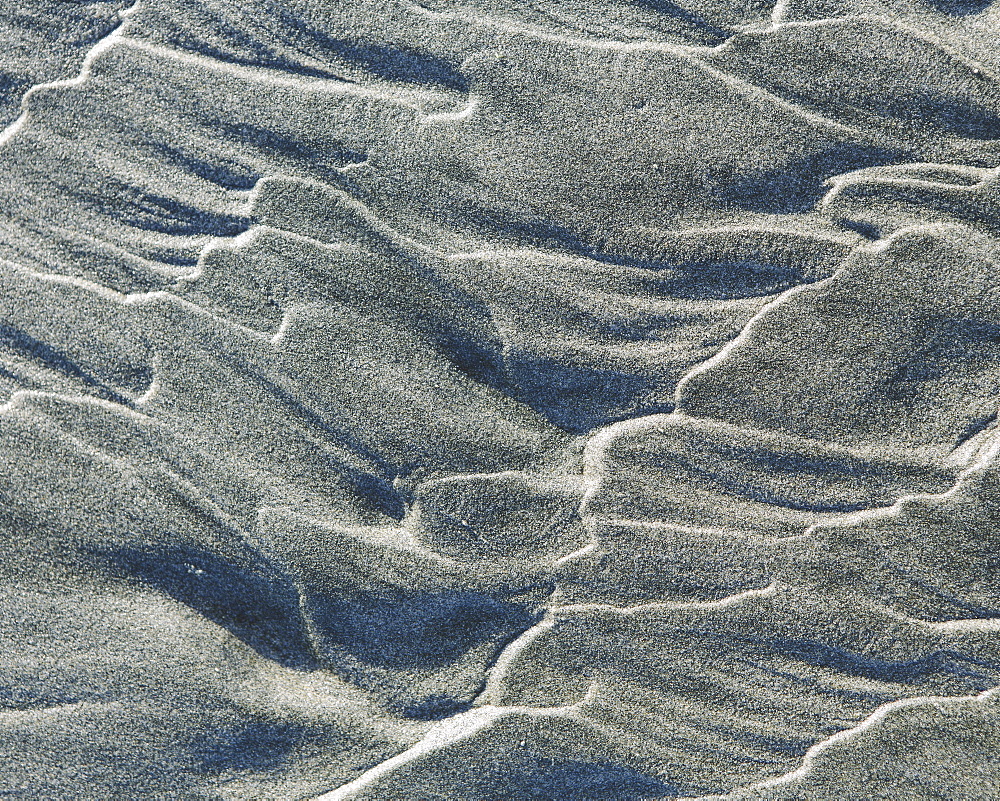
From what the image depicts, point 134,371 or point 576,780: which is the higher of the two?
point 134,371

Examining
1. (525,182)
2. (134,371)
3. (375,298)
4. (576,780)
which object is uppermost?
(525,182)

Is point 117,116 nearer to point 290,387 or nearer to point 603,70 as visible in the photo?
point 290,387

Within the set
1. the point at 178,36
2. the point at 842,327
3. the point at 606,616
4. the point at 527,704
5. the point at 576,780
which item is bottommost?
the point at 576,780

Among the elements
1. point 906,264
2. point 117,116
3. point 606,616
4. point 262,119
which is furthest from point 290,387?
point 906,264

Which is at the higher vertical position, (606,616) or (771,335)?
(771,335)

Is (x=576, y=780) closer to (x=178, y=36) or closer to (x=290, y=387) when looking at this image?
(x=290, y=387)

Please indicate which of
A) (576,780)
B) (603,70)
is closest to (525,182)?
(603,70)
